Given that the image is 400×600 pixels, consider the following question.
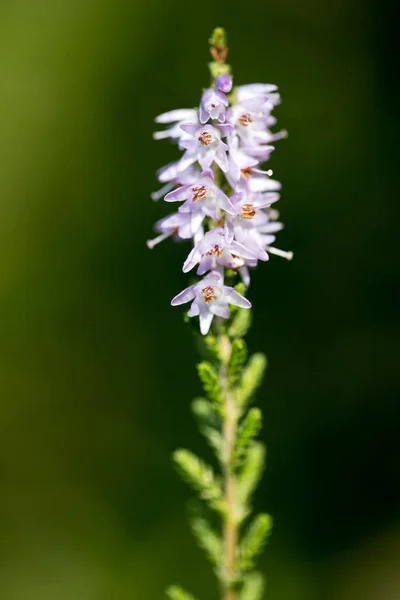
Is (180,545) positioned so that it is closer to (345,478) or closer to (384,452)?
(345,478)

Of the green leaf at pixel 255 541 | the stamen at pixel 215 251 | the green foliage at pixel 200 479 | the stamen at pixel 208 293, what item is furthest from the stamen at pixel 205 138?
the green leaf at pixel 255 541

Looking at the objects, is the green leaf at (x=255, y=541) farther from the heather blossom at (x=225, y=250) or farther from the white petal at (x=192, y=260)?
the white petal at (x=192, y=260)

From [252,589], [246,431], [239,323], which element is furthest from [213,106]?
[252,589]

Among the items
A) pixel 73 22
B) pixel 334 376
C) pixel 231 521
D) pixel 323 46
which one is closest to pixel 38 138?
pixel 73 22

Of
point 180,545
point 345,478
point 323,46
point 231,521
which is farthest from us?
point 323,46

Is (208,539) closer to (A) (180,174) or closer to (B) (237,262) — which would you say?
(B) (237,262)

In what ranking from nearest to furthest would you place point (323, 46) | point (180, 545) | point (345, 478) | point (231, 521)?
1. point (231, 521)
2. point (180, 545)
3. point (345, 478)
4. point (323, 46)
